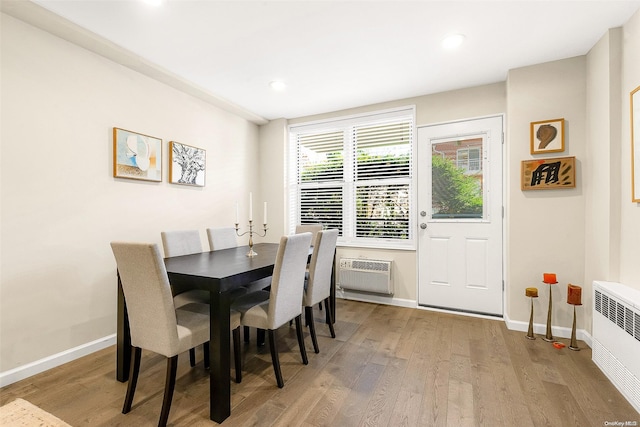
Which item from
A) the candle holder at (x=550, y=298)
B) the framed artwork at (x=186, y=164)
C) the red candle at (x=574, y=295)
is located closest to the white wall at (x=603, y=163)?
the red candle at (x=574, y=295)

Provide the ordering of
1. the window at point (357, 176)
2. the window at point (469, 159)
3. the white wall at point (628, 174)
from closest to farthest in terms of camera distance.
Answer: the white wall at point (628, 174) → the window at point (469, 159) → the window at point (357, 176)

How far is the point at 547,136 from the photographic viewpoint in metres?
2.69

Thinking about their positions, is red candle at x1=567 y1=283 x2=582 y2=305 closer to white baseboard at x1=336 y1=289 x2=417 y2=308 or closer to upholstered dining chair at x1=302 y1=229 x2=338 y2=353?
white baseboard at x1=336 y1=289 x2=417 y2=308

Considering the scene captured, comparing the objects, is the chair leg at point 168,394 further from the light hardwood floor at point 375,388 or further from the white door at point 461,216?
the white door at point 461,216

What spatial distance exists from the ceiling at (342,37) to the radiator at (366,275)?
206 cm

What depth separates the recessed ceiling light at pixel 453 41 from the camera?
2.31 meters

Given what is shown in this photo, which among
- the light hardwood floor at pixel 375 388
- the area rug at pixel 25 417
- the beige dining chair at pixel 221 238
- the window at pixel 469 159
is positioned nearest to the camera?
the area rug at pixel 25 417

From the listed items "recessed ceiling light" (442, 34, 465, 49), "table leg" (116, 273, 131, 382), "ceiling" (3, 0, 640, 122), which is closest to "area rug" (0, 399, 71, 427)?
"table leg" (116, 273, 131, 382)

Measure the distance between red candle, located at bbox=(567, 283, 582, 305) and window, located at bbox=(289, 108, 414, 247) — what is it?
5.00 feet

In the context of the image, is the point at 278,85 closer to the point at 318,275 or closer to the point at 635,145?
the point at 318,275

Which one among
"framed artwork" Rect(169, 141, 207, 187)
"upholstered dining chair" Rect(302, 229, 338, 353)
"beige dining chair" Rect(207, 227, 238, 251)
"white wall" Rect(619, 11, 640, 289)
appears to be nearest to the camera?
"white wall" Rect(619, 11, 640, 289)

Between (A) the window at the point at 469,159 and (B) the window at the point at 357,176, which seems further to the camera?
(B) the window at the point at 357,176

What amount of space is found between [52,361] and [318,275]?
204cm

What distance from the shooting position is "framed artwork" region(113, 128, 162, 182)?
8.52 feet
